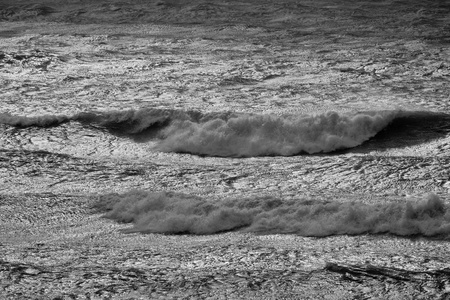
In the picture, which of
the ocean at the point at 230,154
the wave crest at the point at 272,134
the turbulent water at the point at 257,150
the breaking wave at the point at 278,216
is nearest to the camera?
the ocean at the point at 230,154

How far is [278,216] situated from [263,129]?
9.30 feet

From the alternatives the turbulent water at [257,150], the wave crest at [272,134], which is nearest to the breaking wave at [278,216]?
the turbulent water at [257,150]

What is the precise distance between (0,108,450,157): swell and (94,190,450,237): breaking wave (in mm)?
1992

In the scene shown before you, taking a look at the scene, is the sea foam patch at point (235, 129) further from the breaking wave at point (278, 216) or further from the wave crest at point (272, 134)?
the breaking wave at point (278, 216)

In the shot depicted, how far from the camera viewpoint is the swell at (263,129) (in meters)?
9.38

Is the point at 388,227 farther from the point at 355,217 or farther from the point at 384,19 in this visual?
the point at 384,19

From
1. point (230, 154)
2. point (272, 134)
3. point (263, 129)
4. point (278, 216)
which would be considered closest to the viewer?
point (278, 216)

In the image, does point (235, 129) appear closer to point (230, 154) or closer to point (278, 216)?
point (230, 154)

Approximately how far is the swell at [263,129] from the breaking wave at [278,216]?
1.99 metres

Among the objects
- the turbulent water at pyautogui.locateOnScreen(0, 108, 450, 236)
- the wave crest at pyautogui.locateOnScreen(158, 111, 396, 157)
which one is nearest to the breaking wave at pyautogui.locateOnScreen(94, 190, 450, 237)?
the turbulent water at pyautogui.locateOnScreen(0, 108, 450, 236)

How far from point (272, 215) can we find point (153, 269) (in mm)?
1338

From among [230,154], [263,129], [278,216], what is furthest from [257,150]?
[278,216]

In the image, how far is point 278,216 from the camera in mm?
6996

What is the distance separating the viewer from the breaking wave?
262 inches
